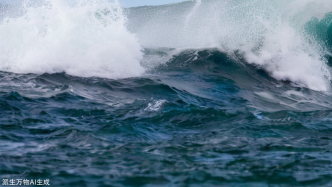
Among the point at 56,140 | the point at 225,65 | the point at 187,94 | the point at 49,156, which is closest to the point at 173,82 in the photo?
the point at 187,94

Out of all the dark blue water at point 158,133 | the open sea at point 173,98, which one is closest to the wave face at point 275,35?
the open sea at point 173,98

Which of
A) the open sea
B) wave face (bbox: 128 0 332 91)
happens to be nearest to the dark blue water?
the open sea

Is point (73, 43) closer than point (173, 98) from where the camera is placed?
No

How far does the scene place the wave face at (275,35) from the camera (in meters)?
11.5

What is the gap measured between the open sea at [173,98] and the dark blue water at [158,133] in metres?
0.02

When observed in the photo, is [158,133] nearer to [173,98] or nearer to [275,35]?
[173,98]

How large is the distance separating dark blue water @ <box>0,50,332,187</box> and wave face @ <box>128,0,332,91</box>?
1.74 metres

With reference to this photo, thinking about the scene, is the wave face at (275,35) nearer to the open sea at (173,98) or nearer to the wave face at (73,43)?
the open sea at (173,98)

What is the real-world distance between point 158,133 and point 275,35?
803cm

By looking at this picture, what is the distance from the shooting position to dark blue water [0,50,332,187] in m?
3.72

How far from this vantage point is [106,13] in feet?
37.4

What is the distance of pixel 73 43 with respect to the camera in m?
10.9

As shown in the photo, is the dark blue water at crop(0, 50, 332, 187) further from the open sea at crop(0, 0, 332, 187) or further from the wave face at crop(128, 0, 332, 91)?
the wave face at crop(128, 0, 332, 91)

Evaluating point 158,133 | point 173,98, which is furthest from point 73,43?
point 158,133
